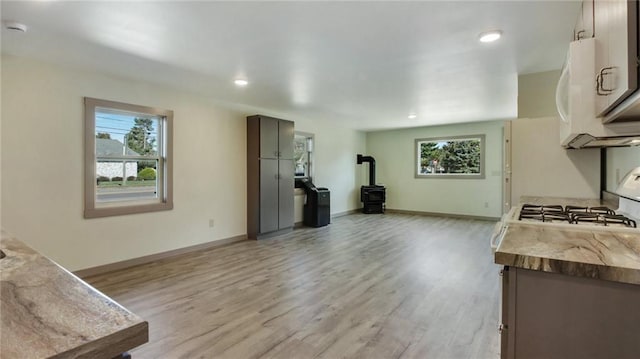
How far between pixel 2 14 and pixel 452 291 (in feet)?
13.9

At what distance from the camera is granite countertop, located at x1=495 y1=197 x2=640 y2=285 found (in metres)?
1.03

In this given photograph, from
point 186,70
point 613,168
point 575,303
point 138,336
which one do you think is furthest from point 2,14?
point 613,168

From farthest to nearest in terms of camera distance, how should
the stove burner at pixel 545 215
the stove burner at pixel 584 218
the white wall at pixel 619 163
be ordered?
the white wall at pixel 619 163
the stove burner at pixel 545 215
the stove burner at pixel 584 218

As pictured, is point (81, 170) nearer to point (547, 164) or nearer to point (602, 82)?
point (602, 82)

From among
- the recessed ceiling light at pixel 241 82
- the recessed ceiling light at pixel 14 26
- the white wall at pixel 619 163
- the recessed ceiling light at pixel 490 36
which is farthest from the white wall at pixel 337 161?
the white wall at pixel 619 163

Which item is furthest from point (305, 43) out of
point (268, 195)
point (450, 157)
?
point (450, 157)

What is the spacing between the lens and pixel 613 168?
2.54 metres

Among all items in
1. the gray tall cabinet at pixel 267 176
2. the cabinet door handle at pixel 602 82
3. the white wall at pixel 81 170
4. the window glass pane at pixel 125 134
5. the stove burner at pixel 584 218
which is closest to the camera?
the cabinet door handle at pixel 602 82

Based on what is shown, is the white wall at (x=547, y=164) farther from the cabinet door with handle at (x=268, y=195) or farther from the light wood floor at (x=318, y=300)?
the cabinet door with handle at (x=268, y=195)

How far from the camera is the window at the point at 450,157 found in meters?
7.48

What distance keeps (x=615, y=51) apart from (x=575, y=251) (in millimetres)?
739

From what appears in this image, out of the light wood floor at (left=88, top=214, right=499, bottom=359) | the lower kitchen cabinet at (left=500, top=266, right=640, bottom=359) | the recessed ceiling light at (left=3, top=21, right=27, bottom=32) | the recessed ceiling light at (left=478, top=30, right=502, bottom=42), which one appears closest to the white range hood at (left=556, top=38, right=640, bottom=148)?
the lower kitchen cabinet at (left=500, top=266, right=640, bottom=359)

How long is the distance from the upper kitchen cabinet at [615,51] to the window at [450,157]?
21.2 ft

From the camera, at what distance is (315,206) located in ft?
21.7
